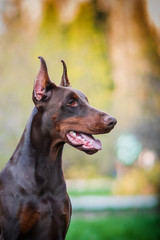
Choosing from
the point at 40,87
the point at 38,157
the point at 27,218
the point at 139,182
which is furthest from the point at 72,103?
the point at 139,182

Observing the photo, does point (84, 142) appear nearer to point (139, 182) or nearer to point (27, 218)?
point (27, 218)

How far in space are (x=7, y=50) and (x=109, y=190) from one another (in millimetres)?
4637

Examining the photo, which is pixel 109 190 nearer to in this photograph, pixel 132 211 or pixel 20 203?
pixel 132 211

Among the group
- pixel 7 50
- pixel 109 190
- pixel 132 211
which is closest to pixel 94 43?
pixel 7 50

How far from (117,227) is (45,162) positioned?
5414mm

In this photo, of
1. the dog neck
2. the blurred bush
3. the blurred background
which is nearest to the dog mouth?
the dog neck

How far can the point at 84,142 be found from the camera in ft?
7.36

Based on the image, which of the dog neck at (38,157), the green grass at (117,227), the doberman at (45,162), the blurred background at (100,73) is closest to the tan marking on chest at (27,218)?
the doberman at (45,162)

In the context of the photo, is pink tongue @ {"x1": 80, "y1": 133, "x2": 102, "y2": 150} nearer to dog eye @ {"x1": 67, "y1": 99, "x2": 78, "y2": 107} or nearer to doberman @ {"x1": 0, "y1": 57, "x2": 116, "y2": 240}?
doberman @ {"x1": 0, "y1": 57, "x2": 116, "y2": 240}

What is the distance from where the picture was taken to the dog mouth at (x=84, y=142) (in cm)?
219

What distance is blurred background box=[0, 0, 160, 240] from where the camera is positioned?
33.1 feet

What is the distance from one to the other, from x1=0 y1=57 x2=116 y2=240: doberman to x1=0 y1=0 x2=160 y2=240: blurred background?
23.7 ft

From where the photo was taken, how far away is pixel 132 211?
28.5 feet

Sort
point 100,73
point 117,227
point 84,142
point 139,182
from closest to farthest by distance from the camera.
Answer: point 84,142
point 117,227
point 139,182
point 100,73
